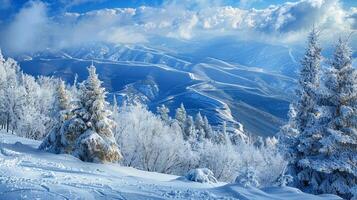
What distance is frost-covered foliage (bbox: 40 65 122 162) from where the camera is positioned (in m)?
29.4

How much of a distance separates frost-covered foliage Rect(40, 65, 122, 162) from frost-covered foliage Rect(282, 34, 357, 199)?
489 inches

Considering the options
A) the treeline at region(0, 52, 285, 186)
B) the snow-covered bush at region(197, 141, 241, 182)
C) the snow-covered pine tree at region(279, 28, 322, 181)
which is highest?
the snow-covered pine tree at region(279, 28, 322, 181)

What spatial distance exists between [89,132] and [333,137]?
1599 centimetres

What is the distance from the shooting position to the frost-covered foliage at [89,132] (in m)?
29.4

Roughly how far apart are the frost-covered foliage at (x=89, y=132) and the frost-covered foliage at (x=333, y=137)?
12.4 meters

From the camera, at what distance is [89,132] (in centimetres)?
3036

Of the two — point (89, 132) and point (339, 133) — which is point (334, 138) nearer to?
point (339, 133)

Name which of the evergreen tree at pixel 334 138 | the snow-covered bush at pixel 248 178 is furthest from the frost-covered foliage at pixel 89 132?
the snow-covered bush at pixel 248 178

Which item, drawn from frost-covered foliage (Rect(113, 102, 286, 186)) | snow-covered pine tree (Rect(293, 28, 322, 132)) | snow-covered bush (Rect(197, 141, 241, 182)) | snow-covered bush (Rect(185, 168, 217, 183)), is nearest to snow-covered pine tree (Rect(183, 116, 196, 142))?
frost-covered foliage (Rect(113, 102, 286, 186))

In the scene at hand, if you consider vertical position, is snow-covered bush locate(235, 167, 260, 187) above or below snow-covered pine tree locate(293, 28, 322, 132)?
below

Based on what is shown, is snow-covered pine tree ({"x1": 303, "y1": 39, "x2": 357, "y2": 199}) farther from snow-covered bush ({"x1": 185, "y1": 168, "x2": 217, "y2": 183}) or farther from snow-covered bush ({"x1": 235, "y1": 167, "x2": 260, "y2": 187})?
snow-covered bush ({"x1": 235, "y1": 167, "x2": 260, "y2": 187})

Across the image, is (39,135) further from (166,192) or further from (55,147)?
(166,192)

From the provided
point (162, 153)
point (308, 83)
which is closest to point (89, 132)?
point (308, 83)

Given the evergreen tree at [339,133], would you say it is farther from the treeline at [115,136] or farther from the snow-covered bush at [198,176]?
the snow-covered bush at [198,176]
